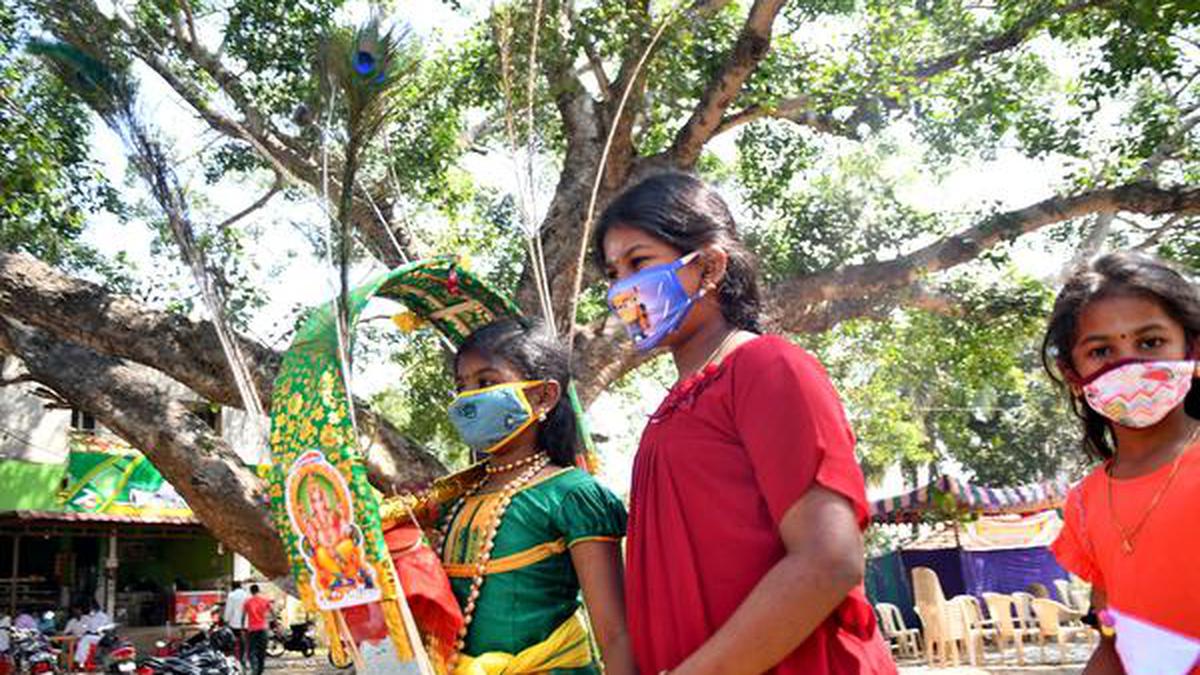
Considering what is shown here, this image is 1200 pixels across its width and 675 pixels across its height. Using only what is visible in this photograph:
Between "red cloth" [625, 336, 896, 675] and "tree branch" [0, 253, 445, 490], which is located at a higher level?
"tree branch" [0, 253, 445, 490]

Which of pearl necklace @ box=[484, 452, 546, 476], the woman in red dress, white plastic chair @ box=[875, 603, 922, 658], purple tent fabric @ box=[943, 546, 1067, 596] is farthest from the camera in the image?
purple tent fabric @ box=[943, 546, 1067, 596]

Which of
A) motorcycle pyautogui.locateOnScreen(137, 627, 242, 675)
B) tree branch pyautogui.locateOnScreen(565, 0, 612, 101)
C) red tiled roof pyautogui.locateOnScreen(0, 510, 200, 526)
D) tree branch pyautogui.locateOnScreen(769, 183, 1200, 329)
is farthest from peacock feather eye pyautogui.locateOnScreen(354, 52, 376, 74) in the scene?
red tiled roof pyautogui.locateOnScreen(0, 510, 200, 526)

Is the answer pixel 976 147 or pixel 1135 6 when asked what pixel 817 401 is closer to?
pixel 1135 6

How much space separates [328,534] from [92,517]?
53.7 feet

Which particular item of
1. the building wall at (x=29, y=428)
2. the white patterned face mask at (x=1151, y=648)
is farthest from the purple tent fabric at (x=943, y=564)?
the white patterned face mask at (x=1151, y=648)

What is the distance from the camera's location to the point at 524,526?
7.84ft

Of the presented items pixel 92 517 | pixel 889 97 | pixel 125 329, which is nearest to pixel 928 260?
pixel 889 97

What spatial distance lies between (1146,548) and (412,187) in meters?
7.28

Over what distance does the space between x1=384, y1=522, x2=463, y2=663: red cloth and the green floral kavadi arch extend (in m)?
0.07

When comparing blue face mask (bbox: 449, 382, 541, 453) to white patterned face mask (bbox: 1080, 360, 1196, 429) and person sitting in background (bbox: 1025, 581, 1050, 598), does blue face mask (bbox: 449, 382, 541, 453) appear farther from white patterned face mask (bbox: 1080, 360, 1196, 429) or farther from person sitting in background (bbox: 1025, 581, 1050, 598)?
person sitting in background (bbox: 1025, 581, 1050, 598)

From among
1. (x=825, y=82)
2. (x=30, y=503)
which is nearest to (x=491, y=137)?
(x=825, y=82)

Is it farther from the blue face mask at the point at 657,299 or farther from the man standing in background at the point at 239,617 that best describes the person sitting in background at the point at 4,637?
the blue face mask at the point at 657,299

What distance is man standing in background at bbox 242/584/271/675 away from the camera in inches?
512

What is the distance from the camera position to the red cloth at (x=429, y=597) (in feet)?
7.49
